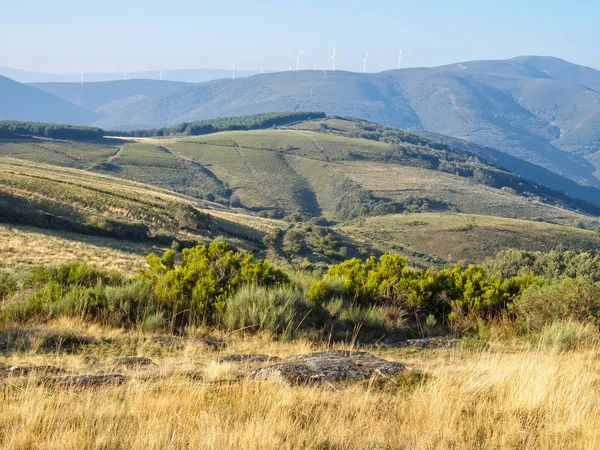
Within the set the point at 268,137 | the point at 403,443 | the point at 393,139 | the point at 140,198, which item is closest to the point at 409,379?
the point at 403,443

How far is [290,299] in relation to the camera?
911 centimetres

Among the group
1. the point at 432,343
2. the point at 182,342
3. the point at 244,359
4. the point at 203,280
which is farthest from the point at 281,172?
the point at 244,359

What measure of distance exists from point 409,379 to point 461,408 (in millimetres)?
872

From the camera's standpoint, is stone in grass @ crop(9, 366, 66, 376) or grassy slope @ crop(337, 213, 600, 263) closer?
stone in grass @ crop(9, 366, 66, 376)

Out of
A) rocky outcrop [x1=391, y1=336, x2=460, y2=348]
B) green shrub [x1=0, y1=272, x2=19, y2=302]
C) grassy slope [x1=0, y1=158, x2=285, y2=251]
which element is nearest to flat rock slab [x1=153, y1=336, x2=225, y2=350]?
rocky outcrop [x1=391, y1=336, x2=460, y2=348]

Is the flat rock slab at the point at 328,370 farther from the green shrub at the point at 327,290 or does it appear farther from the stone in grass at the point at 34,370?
the green shrub at the point at 327,290

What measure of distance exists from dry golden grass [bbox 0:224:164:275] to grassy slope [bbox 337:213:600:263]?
35.4 m

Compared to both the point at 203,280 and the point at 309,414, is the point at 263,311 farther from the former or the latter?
the point at 309,414

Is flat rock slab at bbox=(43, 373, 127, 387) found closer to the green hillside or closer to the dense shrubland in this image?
the dense shrubland

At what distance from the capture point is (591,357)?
265 inches

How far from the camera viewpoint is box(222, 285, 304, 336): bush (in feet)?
27.5

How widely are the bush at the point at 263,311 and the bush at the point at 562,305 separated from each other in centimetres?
420

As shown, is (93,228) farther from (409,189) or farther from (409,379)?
(409,189)

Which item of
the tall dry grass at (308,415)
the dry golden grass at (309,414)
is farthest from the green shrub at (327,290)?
the tall dry grass at (308,415)
